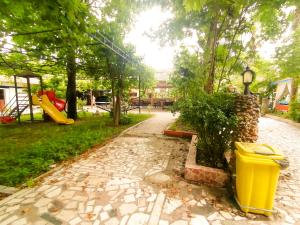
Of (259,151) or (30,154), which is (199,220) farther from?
(30,154)

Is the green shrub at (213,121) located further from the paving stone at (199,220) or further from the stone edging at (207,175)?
the paving stone at (199,220)

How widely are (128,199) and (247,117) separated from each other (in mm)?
2870

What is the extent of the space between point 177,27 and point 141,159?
534 cm

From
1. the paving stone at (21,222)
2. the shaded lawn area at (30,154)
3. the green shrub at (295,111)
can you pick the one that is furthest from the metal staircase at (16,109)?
the green shrub at (295,111)

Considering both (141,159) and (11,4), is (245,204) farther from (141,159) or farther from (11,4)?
(11,4)

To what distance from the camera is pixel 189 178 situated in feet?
12.1

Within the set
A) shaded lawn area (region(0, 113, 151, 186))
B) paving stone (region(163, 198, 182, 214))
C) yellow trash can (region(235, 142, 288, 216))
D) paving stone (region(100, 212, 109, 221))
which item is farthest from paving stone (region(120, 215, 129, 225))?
shaded lawn area (region(0, 113, 151, 186))

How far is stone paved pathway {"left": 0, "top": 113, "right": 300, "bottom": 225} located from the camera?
257 cm

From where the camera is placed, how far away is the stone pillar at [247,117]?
3576 millimetres

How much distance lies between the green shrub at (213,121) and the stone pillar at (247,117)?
14 cm

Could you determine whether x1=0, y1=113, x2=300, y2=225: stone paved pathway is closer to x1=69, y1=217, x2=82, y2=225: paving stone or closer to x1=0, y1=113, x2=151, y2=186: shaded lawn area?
x1=69, y1=217, x2=82, y2=225: paving stone

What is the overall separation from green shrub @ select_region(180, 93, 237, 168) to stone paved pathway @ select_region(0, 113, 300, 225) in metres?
0.88

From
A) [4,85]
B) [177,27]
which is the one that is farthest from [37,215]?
[4,85]

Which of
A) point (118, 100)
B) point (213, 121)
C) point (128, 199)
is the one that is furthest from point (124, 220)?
point (118, 100)
